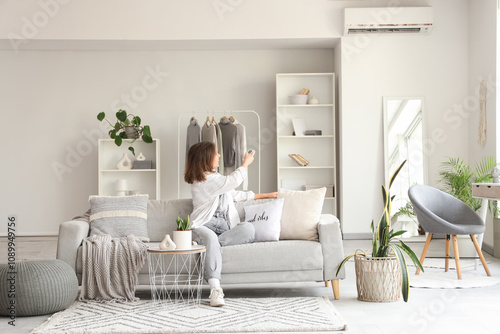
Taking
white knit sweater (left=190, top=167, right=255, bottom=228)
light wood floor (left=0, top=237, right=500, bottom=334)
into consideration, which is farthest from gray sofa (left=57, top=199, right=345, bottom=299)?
white knit sweater (left=190, top=167, right=255, bottom=228)

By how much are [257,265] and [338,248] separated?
21.7 inches

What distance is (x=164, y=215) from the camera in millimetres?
4777

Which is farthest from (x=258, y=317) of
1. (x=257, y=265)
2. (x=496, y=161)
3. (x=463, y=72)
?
(x=463, y=72)

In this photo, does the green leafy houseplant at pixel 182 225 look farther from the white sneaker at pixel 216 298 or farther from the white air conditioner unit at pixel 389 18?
the white air conditioner unit at pixel 389 18

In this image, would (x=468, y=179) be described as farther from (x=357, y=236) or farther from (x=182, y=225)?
(x=182, y=225)

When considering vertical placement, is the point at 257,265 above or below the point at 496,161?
below

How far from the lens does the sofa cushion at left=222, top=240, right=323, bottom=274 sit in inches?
166

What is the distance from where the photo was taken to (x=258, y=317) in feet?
12.2

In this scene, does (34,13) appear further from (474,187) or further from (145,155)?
(474,187)

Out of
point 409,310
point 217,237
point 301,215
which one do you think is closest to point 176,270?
point 217,237

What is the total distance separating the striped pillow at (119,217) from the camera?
4598mm

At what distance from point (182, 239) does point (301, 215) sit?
928 millimetres

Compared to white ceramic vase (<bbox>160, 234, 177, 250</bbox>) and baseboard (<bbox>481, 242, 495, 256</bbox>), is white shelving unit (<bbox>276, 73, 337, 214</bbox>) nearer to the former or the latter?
baseboard (<bbox>481, 242, 495, 256</bbox>)

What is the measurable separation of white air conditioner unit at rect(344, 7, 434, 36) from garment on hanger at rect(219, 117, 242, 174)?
178cm
